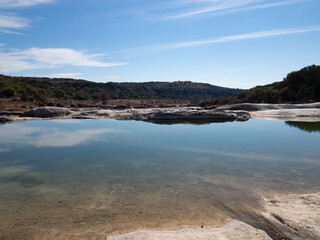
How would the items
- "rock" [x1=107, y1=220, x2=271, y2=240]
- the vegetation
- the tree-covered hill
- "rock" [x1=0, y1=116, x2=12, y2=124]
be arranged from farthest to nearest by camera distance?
the tree-covered hill
the vegetation
"rock" [x1=0, y1=116, x2=12, y2=124]
"rock" [x1=107, y1=220, x2=271, y2=240]

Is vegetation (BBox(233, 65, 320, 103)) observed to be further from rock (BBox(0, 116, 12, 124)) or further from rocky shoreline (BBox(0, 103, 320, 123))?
rock (BBox(0, 116, 12, 124))

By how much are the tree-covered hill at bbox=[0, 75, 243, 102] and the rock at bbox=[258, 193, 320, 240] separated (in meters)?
29.2

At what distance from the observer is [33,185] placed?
5.00 metres

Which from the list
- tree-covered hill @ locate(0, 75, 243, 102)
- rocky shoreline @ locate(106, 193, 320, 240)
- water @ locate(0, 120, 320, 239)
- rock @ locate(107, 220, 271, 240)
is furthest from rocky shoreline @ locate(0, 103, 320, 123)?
rock @ locate(107, 220, 271, 240)

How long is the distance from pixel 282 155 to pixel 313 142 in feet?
8.43

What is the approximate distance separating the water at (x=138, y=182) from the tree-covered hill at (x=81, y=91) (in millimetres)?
24307

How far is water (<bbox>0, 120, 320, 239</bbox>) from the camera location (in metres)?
3.56

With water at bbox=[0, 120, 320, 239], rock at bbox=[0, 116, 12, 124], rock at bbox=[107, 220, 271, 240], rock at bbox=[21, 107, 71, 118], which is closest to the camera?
rock at bbox=[107, 220, 271, 240]

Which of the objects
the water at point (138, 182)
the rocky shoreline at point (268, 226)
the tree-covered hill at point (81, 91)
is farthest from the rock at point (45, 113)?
the rocky shoreline at point (268, 226)

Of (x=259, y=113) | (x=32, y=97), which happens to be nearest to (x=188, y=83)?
(x=32, y=97)

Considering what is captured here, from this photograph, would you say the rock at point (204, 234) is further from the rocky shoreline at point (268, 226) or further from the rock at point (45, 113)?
the rock at point (45, 113)

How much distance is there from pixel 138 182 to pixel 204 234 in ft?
7.12

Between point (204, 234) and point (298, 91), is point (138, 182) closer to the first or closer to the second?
point (204, 234)

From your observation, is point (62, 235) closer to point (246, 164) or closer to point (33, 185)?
point (33, 185)
